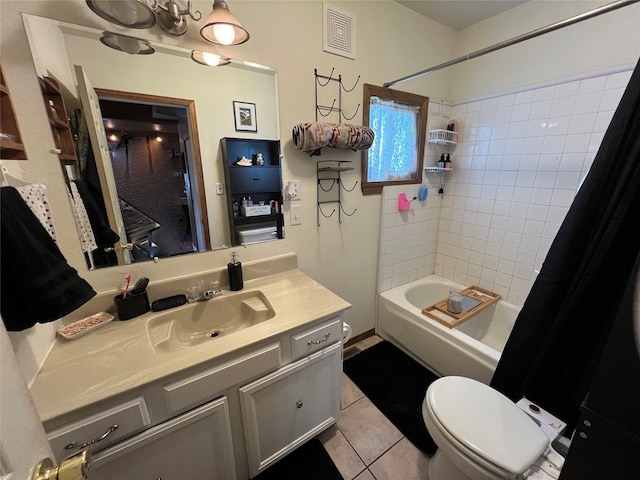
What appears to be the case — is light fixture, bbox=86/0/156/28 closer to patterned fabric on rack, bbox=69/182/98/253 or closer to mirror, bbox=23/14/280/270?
mirror, bbox=23/14/280/270

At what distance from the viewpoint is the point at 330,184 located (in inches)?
65.6

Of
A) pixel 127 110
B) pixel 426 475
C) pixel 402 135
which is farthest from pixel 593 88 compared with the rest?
pixel 127 110

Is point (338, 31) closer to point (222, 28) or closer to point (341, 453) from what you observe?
point (222, 28)

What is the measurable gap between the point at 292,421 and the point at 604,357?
117 cm

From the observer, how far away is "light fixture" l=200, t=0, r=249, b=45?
98 centimetres

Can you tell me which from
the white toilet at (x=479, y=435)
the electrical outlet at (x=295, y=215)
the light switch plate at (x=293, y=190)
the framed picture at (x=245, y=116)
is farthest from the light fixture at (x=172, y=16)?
the white toilet at (x=479, y=435)

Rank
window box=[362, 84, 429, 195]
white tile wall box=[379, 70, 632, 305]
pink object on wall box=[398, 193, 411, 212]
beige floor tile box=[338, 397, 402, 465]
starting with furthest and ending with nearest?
pink object on wall box=[398, 193, 411, 212]
window box=[362, 84, 429, 195]
white tile wall box=[379, 70, 632, 305]
beige floor tile box=[338, 397, 402, 465]

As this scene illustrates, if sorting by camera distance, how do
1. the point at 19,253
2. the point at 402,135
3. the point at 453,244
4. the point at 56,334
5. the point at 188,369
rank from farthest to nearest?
the point at 453,244 < the point at 402,135 < the point at 56,334 < the point at 188,369 < the point at 19,253

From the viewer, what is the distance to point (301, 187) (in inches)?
61.5

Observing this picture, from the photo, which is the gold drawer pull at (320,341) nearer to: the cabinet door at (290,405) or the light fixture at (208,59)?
the cabinet door at (290,405)

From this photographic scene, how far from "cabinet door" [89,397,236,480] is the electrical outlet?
962mm

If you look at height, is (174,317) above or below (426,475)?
above

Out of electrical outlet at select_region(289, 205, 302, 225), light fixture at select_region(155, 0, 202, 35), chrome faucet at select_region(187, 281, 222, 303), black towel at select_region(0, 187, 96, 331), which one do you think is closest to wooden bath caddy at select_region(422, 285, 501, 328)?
electrical outlet at select_region(289, 205, 302, 225)

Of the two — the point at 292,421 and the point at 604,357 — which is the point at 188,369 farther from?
the point at 604,357
